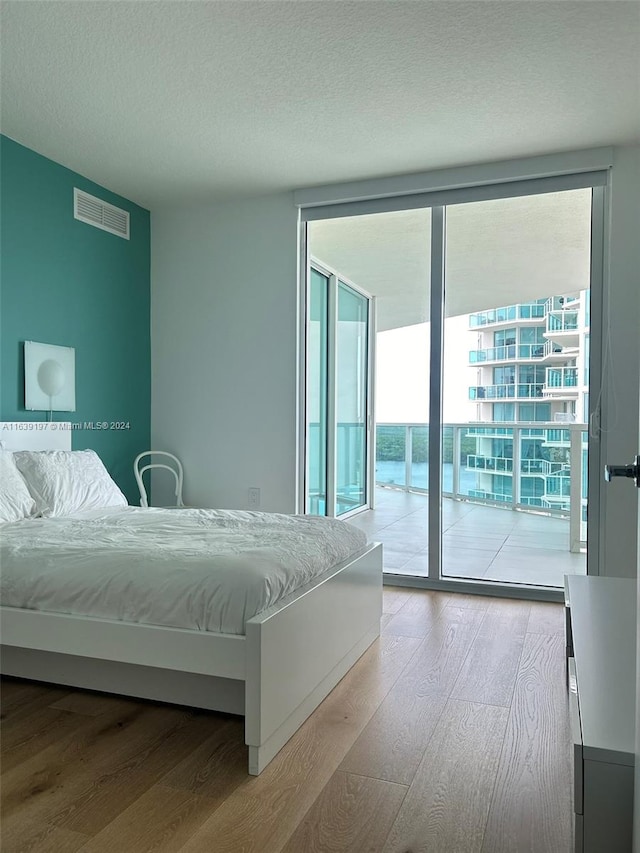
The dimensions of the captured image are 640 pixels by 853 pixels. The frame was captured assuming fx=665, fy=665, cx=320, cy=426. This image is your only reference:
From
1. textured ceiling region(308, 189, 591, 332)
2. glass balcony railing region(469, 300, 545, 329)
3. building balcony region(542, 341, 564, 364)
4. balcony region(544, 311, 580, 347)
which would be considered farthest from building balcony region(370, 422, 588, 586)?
textured ceiling region(308, 189, 591, 332)

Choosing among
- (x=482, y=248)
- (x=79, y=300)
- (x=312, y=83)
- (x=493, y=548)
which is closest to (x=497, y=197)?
(x=482, y=248)

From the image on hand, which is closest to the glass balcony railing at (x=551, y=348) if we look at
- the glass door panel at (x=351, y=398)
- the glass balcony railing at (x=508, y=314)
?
the glass balcony railing at (x=508, y=314)

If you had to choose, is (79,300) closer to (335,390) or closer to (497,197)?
(335,390)

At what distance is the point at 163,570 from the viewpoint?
2.21 meters

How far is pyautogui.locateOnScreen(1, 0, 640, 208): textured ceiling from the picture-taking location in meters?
2.57

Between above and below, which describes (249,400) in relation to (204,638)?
above

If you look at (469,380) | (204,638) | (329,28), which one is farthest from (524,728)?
(329,28)

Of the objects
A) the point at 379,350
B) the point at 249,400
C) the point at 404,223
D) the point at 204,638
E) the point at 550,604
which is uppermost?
the point at 404,223

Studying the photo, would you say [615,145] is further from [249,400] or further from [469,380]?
[249,400]

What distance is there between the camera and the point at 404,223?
443 cm

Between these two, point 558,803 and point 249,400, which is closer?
point 558,803

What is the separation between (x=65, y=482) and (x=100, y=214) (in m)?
1.93

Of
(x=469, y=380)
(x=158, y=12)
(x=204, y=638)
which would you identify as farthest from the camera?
(x=469, y=380)

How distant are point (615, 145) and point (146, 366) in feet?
10.9
